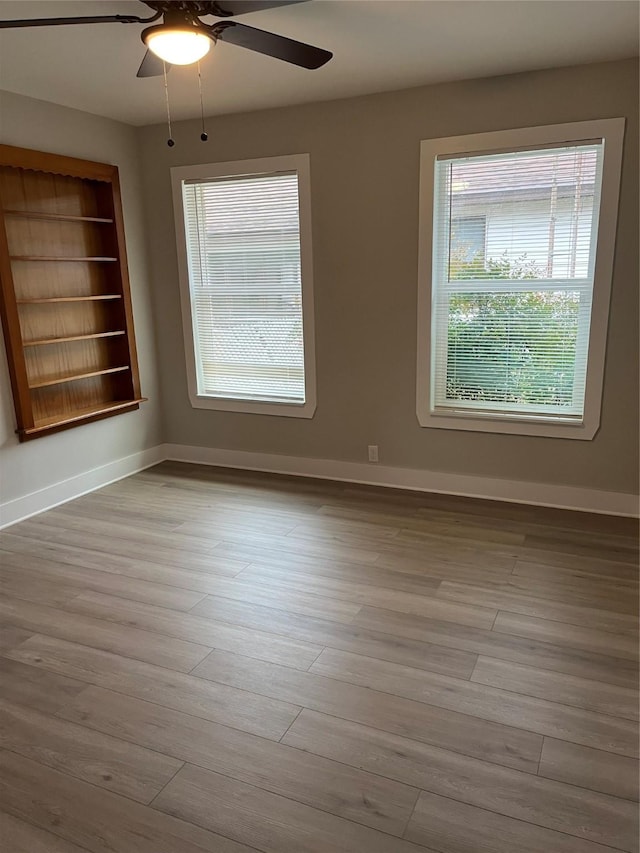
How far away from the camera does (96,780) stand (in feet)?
5.96

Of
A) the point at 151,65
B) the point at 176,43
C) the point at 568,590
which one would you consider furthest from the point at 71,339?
the point at 568,590

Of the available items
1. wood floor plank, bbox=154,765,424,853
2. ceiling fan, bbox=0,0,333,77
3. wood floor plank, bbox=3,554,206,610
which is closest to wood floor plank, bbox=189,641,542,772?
wood floor plank, bbox=154,765,424,853

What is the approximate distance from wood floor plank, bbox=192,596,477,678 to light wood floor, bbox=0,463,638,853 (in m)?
0.01

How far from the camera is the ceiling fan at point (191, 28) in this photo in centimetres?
210

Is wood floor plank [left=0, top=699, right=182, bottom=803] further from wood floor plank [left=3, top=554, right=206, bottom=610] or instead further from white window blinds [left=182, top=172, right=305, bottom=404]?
white window blinds [left=182, top=172, right=305, bottom=404]

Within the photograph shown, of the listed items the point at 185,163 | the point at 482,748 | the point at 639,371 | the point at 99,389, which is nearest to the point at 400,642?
the point at 482,748

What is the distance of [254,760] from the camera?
1.87 meters

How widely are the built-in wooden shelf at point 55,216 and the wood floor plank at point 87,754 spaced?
2850 millimetres

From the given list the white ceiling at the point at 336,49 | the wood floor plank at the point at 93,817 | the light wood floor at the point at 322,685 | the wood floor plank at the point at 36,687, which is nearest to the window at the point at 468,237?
the white ceiling at the point at 336,49

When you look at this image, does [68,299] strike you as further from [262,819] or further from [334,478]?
[262,819]

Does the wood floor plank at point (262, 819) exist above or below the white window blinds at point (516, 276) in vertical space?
below

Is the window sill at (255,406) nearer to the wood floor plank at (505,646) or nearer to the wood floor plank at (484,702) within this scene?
the wood floor plank at (505,646)

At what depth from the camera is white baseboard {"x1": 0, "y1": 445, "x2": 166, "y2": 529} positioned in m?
3.79

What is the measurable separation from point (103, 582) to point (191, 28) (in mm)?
2443
